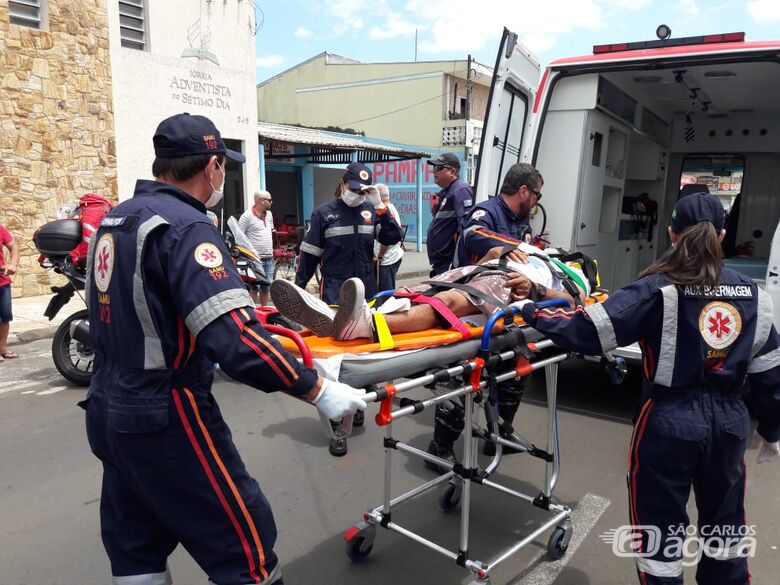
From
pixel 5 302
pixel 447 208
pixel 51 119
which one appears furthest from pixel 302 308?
pixel 51 119

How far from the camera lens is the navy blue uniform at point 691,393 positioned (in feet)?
7.02

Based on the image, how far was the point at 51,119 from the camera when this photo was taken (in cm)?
965

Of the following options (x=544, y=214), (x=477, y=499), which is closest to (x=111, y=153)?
(x=544, y=214)

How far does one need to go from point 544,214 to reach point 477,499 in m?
2.63

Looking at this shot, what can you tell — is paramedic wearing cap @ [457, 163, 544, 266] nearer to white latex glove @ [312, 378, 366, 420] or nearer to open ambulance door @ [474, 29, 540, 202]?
open ambulance door @ [474, 29, 540, 202]

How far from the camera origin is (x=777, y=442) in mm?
2449

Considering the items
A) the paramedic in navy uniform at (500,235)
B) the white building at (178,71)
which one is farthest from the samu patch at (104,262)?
the white building at (178,71)

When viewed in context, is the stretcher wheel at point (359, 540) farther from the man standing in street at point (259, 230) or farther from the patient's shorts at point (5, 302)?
the man standing in street at point (259, 230)

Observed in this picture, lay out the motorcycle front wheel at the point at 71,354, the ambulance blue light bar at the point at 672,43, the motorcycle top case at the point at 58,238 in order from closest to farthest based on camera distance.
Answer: the ambulance blue light bar at the point at 672,43
the motorcycle top case at the point at 58,238
the motorcycle front wheel at the point at 71,354

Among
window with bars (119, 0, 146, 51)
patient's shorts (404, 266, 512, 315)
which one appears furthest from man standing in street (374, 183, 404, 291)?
window with bars (119, 0, 146, 51)

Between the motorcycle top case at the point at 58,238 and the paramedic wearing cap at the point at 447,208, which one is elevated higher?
the paramedic wearing cap at the point at 447,208

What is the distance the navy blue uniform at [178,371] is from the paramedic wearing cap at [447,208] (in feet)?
12.7

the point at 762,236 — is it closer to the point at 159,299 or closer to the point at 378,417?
the point at 378,417

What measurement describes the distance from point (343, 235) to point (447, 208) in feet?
3.99
